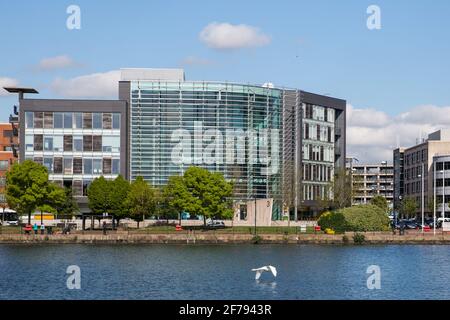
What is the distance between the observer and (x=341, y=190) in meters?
151

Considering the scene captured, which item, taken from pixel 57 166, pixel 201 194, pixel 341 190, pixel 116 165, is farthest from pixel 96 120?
pixel 341 190

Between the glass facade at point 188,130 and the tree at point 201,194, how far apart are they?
20.5 metres

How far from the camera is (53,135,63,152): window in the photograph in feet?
456

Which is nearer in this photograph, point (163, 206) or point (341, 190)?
point (163, 206)

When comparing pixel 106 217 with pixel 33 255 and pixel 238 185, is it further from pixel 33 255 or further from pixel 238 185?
pixel 33 255

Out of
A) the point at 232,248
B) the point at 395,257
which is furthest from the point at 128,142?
the point at 395,257

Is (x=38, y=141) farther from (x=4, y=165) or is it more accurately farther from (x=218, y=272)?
(x=218, y=272)

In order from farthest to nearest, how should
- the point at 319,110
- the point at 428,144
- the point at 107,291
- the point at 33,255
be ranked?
the point at 428,144 < the point at 319,110 < the point at 33,255 < the point at 107,291

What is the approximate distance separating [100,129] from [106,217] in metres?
21.6

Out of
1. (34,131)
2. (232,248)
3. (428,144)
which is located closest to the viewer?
(232,248)

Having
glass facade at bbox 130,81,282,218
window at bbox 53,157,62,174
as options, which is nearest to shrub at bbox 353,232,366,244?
glass facade at bbox 130,81,282,218

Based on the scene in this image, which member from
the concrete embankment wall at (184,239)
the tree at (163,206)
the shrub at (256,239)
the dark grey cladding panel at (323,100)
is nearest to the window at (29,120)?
the tree at (163,206)

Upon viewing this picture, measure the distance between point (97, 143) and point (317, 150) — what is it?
4442 centimetres

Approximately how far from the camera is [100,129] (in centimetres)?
14075
